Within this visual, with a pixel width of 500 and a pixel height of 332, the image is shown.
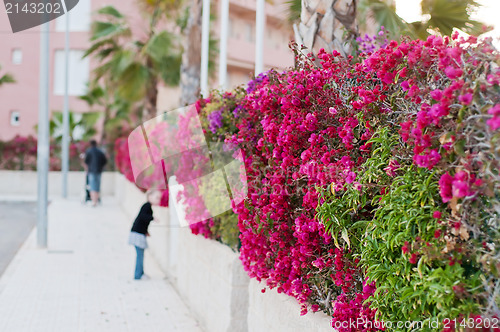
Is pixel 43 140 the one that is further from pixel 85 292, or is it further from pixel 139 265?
pixel 85 292

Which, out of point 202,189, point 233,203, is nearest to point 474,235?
point 233,203

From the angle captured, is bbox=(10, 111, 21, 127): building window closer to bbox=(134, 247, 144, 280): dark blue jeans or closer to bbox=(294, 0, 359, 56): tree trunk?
bbox=(134, 247, 144, 280): dark blue jeans

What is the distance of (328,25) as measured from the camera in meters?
A: 5.25

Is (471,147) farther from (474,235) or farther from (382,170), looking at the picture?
(382,170)

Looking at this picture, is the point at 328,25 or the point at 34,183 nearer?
the point at 328,25

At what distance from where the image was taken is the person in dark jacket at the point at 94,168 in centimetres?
1880

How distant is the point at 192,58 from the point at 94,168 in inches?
292

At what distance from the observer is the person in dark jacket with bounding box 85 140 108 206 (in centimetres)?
1880

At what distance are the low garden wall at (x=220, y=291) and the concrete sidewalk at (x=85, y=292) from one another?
10.1 inches

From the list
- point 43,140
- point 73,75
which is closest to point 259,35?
point 43,140

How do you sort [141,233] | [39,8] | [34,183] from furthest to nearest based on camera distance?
[34,183], [39,8], [141,233]

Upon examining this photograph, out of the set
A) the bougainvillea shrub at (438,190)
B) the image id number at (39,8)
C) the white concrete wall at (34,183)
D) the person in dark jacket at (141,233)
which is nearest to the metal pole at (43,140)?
the image id number at (39,8)

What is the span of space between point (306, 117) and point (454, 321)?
5.44 ft

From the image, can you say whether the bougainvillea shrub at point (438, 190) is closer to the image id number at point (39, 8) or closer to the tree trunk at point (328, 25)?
the tree trunk at point (328, 25)
